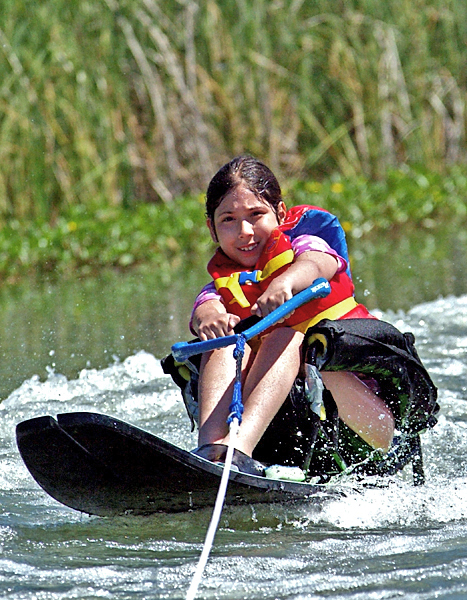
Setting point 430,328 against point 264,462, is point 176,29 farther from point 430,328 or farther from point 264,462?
point 264,462

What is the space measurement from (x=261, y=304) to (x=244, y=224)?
295mm

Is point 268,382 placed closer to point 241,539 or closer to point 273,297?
point 273,297

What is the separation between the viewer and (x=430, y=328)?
16.8 feet

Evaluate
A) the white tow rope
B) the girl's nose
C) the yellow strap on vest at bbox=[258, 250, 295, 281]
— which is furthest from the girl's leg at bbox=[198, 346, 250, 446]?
the girl's nose

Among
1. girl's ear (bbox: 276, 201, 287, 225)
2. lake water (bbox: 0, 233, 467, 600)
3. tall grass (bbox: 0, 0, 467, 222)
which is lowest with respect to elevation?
lake water (bbox: 0, 233, 467, 600)

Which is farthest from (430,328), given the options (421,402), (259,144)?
(259,144)

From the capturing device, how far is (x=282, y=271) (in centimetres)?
302

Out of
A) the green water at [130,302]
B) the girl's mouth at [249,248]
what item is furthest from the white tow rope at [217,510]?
the green water at [130,302]

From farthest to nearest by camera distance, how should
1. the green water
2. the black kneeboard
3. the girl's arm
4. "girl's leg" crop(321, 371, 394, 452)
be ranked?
the green water < "girl's leg" crop(321, 371, 394, 452) < the girl's arm < the black kneeboard

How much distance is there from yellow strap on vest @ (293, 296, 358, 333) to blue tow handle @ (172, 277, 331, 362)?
0.52 feet

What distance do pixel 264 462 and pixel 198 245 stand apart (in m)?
4.84

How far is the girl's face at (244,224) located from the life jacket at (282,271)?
3 cm

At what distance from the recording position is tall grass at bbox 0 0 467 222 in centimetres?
742

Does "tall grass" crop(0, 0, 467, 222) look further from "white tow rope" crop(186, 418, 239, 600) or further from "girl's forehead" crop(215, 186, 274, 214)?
"white tow rope" crop(186, 418, 239, 600)
